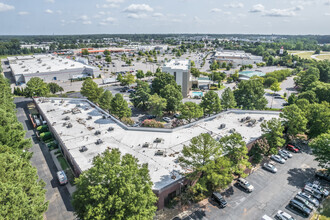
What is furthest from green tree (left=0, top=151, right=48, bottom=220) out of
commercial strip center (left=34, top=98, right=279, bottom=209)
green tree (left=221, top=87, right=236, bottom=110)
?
green tree (left=221, top=87, right=236, bottom=110)

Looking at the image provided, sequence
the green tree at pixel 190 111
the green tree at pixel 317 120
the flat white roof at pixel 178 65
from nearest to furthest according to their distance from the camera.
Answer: the green tree at pixel 317 120 → the green tree at pixel 190 111 → the flat white roof at pixel 178 65

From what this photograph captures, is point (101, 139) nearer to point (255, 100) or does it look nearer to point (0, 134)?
point (0, 134)

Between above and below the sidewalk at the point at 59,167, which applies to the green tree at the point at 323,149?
above

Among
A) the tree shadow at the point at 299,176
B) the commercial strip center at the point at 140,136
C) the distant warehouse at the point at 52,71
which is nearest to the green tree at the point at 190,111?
the commercial strip center at the point at 140,136

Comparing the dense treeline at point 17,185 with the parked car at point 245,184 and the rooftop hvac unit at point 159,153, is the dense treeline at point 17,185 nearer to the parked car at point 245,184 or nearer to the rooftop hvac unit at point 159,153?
the rooftop hvac unit at point 159,153

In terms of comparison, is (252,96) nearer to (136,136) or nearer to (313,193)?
(313,193)
